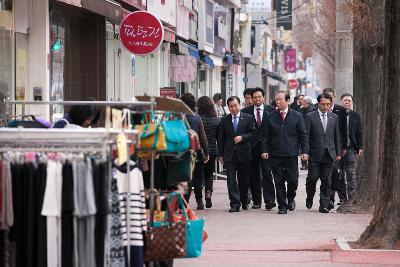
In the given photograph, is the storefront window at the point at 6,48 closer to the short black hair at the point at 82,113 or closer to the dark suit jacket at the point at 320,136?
the dark suit jacket at the point at 320,136

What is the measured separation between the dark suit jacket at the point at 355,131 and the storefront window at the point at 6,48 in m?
6.07

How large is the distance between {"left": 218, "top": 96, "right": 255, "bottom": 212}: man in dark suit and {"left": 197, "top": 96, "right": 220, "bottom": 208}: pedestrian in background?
355mm

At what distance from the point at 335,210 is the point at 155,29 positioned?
446 cm

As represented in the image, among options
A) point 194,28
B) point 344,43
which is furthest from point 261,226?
point 194,28

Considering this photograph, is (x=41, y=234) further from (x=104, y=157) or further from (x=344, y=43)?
(x=344, y=43)

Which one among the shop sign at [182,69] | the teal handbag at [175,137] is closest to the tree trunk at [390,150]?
the teal handbag at [175,137]

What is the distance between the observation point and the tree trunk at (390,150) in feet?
42.5

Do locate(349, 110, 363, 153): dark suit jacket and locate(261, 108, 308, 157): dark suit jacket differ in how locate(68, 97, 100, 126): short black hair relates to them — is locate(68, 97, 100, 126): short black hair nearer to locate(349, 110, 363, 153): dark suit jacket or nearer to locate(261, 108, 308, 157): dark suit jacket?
locate(261, 108, 308, 157): dark suit jacket

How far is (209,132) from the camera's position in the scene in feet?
63.2

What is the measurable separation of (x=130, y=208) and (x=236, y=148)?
9.61m

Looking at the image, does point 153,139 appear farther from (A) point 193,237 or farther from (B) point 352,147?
(B) point 352,147

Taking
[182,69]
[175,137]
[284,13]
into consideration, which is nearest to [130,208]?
[175,137]

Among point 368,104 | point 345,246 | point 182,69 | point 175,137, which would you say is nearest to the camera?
point 175,137

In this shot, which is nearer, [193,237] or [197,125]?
[193,237]
